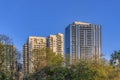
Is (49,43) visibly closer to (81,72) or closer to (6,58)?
(6,58)

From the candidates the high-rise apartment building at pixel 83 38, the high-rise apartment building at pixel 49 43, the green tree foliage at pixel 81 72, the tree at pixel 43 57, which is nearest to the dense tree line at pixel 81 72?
the green tree foliage at pixel 81 72

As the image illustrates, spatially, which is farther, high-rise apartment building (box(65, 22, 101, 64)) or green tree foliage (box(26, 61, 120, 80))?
high-rise apartment building (box(65, 22, 101, 64))

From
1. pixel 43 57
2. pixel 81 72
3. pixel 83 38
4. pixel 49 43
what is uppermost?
pixel 83 38

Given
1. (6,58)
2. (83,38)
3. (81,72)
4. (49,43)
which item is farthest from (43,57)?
(83,38)

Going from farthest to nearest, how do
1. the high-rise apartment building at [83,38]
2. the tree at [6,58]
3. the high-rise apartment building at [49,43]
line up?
the high-rise apartment building at [49,43]
the high-rise apartment building at [83,38]
the tree at [6,58]

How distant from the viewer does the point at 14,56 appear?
3384 cm

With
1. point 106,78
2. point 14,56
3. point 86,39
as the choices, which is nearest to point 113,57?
point 86,39

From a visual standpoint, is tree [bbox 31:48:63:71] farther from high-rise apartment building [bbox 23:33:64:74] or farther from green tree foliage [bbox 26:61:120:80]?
high-rise apartment building [bbox 23:33:64:74]

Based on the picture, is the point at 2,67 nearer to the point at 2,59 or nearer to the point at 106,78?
the point at 2,59

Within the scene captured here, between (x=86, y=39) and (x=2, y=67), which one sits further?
(x=86, y=39)

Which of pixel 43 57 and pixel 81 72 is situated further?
pixel 43 57

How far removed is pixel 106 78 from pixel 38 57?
33.5ft

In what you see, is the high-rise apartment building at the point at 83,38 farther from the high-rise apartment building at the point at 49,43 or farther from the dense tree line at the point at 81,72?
the dense tree line at the point at 81,72

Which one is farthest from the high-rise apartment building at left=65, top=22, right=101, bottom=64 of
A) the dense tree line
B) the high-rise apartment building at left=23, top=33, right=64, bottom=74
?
the dense tree line
